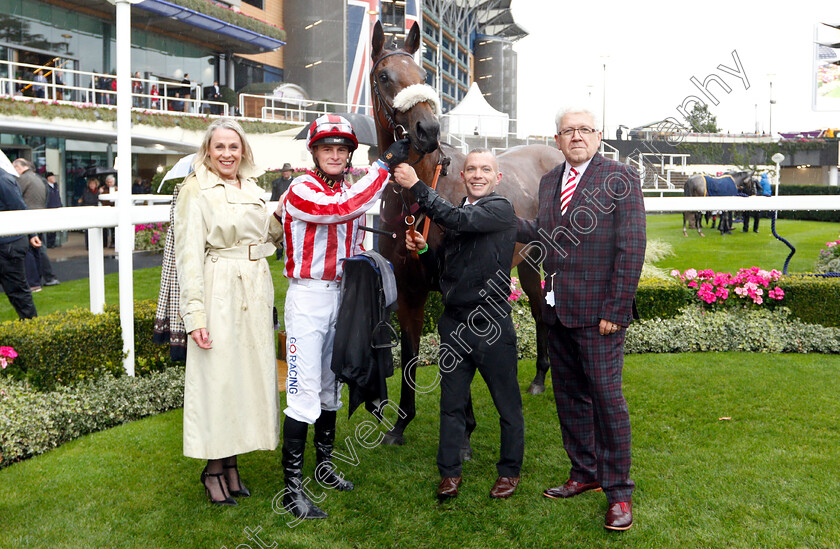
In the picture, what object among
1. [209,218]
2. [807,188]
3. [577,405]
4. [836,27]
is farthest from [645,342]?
[807,188]

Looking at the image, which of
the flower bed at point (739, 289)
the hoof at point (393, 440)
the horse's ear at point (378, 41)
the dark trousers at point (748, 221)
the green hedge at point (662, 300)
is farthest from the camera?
the dark trousers at point (748, 221)

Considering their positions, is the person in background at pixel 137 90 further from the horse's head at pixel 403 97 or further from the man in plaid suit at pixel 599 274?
the man in plaid suit at pixel 599 274

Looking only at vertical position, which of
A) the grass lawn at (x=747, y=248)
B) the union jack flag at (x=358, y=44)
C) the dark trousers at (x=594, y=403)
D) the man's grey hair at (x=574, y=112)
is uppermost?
the union jack flag at (x=358, y=44)

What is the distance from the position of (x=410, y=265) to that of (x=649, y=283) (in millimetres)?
3461

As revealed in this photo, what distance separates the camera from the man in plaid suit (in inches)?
113

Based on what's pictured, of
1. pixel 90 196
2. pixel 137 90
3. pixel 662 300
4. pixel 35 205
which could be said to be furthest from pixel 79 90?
pixel 662 300

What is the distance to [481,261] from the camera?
312 centimetres

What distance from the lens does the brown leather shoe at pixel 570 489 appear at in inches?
126

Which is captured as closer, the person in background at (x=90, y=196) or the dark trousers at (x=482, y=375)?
the dark trousers at (x=482, y=375)

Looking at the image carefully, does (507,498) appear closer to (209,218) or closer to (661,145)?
(209,218)

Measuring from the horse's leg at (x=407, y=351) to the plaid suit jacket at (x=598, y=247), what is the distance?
0.91 m

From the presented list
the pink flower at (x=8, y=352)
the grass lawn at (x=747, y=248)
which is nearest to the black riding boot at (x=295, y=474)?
the pink flower at (x=8, y=352)

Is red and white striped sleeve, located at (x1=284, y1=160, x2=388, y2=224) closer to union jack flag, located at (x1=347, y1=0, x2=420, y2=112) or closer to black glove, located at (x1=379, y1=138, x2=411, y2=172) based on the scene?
black glove, located at (x1=379, y1=138, x2=411, y2=172)

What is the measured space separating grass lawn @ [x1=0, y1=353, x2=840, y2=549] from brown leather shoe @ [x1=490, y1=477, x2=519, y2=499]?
5cm
